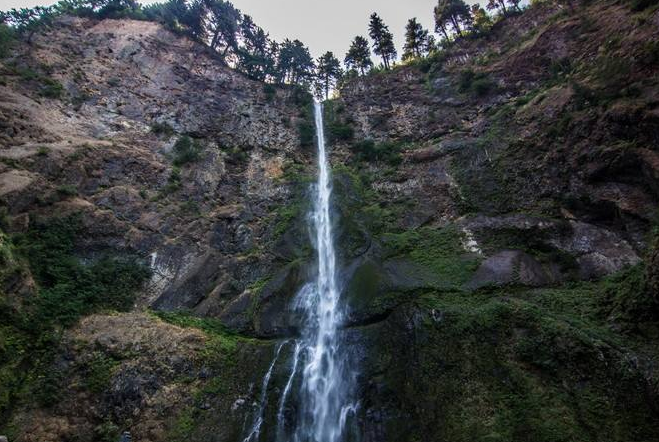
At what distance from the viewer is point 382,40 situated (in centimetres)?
3769

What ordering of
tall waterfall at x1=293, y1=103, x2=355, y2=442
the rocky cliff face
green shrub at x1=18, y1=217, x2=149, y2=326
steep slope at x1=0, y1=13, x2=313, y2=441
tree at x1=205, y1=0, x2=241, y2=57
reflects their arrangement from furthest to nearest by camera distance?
tree at x1=205, y1=0, x2=241, y2=57 → green shrub at x1=18, y1=217, x2=149, y2=326 → steep slope at x1=0, y1=13, x2=313, y2=441 → tall waterfall at x1=293, y1=103, x2=355, y2=442 → the rocky cliff face

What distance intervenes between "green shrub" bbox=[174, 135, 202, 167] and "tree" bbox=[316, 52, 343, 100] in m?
19.1

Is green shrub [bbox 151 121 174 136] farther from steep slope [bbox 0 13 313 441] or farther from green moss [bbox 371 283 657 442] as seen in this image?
green moss [bbox 371 283 657 442]

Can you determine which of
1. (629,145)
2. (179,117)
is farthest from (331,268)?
(179,117)

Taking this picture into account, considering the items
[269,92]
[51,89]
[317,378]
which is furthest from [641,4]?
[51,89]

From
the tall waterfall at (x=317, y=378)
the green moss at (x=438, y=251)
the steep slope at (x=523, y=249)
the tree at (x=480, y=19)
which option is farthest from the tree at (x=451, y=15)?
the tall waterfall at (x=317, y=378)

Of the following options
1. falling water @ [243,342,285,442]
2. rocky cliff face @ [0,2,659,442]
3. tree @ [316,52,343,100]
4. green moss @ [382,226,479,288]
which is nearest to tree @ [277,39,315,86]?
tree @ [316,52,343,100]

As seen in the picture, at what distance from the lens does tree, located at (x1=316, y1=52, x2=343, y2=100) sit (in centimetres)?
3973

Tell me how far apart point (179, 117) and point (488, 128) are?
20998 mm

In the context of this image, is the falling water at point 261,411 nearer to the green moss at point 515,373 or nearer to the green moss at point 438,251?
the green moss at point 515,373

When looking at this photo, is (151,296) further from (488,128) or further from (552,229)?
(488,128)

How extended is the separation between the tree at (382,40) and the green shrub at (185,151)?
22.3m

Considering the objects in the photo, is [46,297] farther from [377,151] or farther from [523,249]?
[377,151]

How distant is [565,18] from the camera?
23.0 meters
